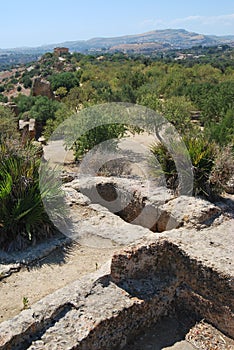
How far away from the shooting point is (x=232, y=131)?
17.2m

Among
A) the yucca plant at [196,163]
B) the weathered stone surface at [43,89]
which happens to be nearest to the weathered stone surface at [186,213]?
the yucca plant at [196,163]

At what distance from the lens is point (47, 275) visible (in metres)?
6.73

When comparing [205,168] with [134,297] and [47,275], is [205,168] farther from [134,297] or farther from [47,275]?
→ [47,275]

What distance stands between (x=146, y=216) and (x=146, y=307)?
3.57m

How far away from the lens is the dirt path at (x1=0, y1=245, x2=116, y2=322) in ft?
19.7

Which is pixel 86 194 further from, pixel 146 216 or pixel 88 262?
pixel 88 262

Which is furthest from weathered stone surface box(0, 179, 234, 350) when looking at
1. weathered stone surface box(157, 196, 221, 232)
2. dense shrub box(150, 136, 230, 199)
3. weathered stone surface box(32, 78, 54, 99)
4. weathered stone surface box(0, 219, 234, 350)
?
Result: weathered stone surface box(32, 78, 54, 99)

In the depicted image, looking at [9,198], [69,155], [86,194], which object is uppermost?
[9,198]

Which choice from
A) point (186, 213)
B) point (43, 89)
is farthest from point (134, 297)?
point (43, 89)

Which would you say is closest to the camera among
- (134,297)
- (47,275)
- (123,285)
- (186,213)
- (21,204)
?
(134,297)

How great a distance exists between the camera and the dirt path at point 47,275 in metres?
6.01

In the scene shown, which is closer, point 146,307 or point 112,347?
point 112,347

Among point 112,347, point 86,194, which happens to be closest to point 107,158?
point 86,194

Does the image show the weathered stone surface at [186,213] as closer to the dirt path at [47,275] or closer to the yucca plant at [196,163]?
the yucca plant at [196,163]
